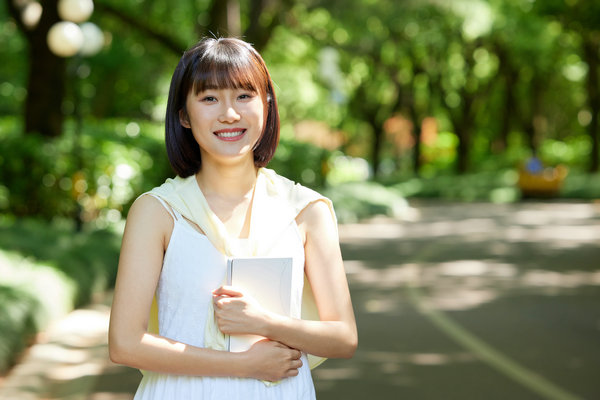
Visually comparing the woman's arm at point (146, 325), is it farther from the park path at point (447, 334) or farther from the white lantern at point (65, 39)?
the white lantern at point (65, 39)

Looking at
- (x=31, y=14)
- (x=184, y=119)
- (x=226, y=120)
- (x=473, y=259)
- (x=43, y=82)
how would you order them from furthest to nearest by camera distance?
(x=43, y=82)
(x=31, y=14)
(x=473, y=259)
(x=184, y=119)
(x=226, y=120)

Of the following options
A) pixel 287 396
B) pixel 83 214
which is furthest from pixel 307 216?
pixel 83 214

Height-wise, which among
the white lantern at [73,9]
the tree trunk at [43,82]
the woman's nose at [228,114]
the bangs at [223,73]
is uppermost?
the white lantern at [73,9]

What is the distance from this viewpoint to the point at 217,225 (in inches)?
97.4

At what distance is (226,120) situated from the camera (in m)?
2.50

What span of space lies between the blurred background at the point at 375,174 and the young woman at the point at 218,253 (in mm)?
4301

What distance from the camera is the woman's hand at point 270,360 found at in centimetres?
244

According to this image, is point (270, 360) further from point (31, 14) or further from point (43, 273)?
point (31, 14)

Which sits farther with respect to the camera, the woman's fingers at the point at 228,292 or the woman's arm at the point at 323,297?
the woman's arm at the point at 323,297

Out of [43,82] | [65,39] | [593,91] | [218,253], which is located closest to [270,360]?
[218,253]

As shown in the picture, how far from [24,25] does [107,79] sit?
19502 mm

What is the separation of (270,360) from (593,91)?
124ft

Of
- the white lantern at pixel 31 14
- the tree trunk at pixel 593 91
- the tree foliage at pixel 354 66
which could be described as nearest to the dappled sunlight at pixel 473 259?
the tree foliage at pixel 354 66

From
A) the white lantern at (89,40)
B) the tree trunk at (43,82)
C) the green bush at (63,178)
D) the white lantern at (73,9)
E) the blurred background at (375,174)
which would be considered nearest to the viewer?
the blurred background at (375,174)
